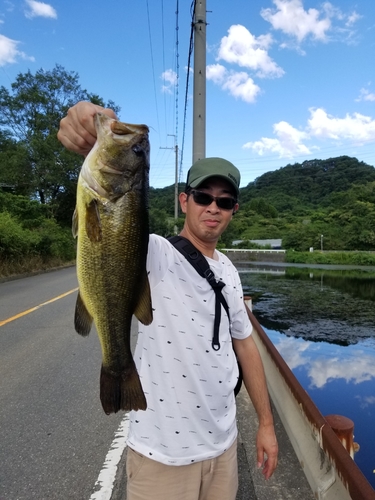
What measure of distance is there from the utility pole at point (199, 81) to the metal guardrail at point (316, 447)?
4.71 meters

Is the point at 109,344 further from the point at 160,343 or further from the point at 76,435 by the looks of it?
the point at 76,435

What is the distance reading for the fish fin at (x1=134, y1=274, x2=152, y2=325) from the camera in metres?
1.54

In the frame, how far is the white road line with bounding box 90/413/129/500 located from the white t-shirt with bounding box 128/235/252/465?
124 cm

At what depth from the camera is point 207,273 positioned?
171 centimetres

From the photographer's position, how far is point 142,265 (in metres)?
1.56

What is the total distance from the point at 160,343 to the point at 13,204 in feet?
69.2

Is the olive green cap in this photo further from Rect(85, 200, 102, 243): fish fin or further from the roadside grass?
the roadside grass

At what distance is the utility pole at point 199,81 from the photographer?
23.4 ft

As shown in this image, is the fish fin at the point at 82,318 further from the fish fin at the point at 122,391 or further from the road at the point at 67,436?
the road at the point at 67,436

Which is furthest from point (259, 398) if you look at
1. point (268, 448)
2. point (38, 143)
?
point (38, 143)

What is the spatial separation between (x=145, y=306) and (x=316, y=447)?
1640 millimetres

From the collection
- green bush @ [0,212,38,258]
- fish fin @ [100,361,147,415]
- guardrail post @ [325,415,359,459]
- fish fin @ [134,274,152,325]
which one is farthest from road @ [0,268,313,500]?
green bush @ [0,212,38,258]

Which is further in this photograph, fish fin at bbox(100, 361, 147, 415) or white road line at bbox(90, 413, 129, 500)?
white road line at bbox(90, 413, 129, 500)

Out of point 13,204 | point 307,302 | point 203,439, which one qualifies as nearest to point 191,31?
point 203,439
